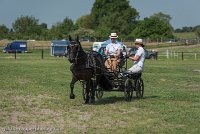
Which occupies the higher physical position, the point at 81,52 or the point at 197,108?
the point at 81,52

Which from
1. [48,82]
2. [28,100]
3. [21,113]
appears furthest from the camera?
[48,82]

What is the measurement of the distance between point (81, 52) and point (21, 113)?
2.59 m

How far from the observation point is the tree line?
127312 millimetres

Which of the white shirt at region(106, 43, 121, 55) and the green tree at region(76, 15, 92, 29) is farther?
the green tree at region(76, 15, 92, 29)

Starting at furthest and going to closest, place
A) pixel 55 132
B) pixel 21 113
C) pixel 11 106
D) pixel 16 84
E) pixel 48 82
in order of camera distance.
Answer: pixel 48 82 < pixel 16 84 < pixel 11 106 < pixel 21 113 < pixel 55 132

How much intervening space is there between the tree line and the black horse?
9973 cm

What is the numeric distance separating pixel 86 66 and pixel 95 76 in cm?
66

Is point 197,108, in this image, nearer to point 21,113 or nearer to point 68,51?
point 68,51

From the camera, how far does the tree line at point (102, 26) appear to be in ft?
418

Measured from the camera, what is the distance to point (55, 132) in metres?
10.3

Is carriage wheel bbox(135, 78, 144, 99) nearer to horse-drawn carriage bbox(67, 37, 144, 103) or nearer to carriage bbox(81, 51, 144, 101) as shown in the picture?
horse-drawn carriage bbox(67, 37, 144, 103)

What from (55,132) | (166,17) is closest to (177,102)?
(55,132)

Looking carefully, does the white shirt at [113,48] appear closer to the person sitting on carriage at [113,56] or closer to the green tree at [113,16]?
the person sitting on carriage at [113,56]

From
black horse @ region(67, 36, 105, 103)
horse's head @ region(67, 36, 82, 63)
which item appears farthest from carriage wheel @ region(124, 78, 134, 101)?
horse's head @ region(67, 36, 82, 63)
